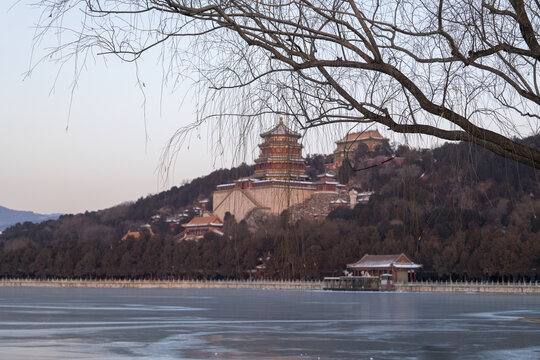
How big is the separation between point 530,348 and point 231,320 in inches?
499

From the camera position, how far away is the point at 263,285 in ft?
293

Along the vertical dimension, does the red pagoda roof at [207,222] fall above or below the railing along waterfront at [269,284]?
above

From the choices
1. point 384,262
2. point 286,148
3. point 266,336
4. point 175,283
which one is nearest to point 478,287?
point 384,262

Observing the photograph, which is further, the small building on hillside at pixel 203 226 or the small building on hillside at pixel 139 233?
the small building on hillside at pixel 203 226

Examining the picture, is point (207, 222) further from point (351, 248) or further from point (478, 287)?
point (478, 287)

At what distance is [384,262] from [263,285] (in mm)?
13914

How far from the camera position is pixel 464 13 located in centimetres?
697

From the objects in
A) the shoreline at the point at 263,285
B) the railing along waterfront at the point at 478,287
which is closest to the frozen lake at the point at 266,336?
the railing along waterfront at the point at 478,287

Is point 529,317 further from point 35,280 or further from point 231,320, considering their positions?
point 35,280

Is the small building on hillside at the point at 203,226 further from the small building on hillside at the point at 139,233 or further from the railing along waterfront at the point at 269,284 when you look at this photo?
the railing along waterfront at the point at 269,284

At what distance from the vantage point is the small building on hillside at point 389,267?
271 feet

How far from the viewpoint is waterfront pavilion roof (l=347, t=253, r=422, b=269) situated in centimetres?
8238

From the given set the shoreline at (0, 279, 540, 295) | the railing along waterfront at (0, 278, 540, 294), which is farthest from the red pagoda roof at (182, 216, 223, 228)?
the shoreline at (0, 279, 540, 295)

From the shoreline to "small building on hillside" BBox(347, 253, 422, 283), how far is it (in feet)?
8.86
